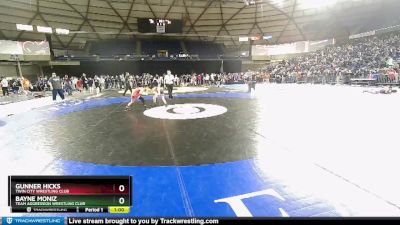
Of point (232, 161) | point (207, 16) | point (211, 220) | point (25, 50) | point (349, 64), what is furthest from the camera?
point (207, 16)

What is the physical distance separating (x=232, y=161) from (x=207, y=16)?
34.0 meters

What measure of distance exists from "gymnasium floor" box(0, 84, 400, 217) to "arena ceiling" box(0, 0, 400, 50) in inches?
907

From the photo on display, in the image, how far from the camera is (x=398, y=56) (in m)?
19.5

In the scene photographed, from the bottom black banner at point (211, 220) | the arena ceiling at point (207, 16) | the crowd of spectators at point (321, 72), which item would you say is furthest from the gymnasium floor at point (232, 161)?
the arena ceiling at point (207, 16)

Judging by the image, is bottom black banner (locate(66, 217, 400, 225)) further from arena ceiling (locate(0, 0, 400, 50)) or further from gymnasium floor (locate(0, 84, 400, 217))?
arena ceiling (locate(0, 0, 400, 50))

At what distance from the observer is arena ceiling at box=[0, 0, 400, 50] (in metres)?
27.1

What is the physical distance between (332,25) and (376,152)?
3394 centimetres

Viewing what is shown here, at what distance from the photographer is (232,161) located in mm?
3572

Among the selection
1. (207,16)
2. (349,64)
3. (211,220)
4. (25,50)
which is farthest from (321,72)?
(25,50)

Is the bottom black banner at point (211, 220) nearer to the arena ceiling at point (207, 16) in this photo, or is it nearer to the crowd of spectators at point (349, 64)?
the crowd of spectators at point (349, 64)
